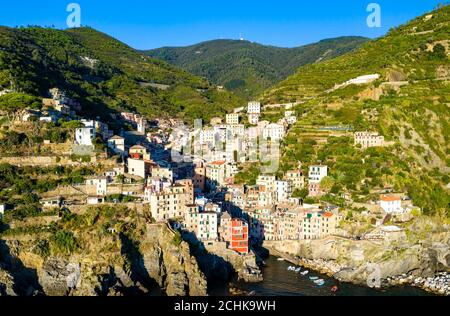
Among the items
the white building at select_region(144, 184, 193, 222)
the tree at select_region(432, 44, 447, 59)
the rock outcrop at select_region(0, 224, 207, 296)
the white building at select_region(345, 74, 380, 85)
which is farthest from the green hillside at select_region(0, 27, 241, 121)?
the tree at select_region(432, 44, 447, 59)

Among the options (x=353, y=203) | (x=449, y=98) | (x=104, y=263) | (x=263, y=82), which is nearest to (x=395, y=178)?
(x=353, y=203)

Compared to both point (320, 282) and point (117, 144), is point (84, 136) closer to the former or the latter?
point (117, 144)

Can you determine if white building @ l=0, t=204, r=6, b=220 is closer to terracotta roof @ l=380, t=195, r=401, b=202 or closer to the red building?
the red building

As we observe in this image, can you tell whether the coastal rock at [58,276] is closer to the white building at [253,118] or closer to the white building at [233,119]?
the white building at [253,118]

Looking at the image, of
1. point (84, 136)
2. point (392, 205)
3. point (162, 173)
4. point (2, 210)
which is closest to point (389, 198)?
point (392, 205)

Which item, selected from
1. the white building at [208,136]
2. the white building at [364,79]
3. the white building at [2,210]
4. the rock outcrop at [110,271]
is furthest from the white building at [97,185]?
the white building at [364,79]
